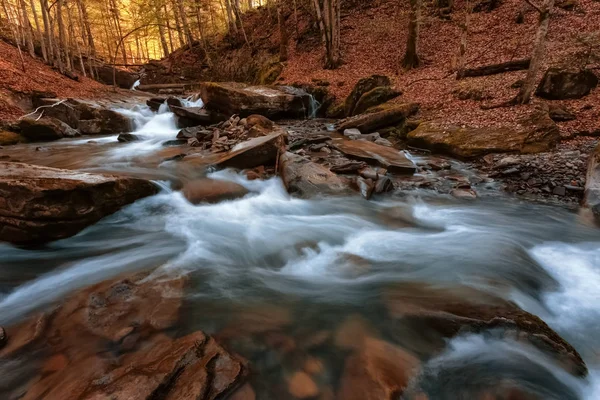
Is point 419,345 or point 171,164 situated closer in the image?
point 419,345

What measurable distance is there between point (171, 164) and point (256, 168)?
2.49 m

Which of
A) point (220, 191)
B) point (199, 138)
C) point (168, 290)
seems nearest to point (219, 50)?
point (199, 138)

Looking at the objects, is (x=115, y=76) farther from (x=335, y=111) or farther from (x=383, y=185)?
(x=383, y=185)

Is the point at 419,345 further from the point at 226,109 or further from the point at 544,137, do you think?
the point at 226,109

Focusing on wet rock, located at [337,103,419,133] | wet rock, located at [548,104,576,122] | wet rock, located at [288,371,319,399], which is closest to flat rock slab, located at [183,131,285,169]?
wet rock, located at [337,103,419,133]

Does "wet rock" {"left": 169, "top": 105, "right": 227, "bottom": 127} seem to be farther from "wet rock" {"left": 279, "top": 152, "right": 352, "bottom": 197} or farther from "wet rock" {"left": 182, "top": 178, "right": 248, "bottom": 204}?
"wet rock" {"left": 279, "top": 152, "right": 352, "bottom": 197}

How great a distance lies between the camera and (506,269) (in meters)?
4.56

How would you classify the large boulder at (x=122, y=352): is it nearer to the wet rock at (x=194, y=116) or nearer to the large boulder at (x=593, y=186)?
the large boulder at (x=593, y=186)

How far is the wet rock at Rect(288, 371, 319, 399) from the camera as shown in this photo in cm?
269

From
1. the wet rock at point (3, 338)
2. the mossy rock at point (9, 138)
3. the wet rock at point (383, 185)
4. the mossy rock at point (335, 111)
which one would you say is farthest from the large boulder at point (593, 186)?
the mossy rock at point (9, 138)

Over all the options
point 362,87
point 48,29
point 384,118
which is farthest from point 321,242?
point 48,29

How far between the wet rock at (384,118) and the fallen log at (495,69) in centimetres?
322

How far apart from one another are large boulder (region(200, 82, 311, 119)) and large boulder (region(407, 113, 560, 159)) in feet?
21.7

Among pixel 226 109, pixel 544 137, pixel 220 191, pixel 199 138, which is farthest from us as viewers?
pixel 226 109
